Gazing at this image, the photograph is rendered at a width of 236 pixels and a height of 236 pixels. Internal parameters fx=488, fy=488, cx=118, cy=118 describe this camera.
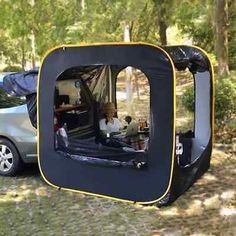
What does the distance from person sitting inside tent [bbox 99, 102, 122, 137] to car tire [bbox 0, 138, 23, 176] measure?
1.33m

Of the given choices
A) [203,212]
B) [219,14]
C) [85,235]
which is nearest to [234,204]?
[203,212]

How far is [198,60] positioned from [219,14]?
4.82 meters

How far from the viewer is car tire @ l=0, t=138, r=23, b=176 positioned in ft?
23.2

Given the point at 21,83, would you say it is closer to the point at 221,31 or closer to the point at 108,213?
the point at 108,213

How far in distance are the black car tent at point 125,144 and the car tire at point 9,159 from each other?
0.57 m

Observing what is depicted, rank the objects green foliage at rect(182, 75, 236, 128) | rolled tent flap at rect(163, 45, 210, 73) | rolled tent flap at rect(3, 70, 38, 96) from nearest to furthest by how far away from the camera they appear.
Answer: rolled tent flap at rect(163, 45, 210, 73), rolled tent flap at rect(3, 70, 38, 96), green foliage at rect(182, 75, 236, 128)

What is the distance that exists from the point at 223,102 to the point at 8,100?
4.17 meters

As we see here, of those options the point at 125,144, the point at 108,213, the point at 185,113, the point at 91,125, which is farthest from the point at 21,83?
the point at 185,113

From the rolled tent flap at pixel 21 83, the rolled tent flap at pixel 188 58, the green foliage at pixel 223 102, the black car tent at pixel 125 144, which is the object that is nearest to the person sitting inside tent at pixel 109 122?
the black car tent at pixel 125 144

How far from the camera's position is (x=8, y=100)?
736cm

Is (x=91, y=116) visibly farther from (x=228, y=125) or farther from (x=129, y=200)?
(x=228, y=125)

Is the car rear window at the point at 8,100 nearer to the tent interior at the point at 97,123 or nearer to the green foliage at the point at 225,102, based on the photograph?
the tent interior at the point at 97,123

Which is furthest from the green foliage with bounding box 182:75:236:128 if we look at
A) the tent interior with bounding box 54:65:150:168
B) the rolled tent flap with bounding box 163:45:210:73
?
the rolled tent flap with bounding box 163:45:210:73

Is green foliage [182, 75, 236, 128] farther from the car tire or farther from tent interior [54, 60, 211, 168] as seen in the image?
the car tire
